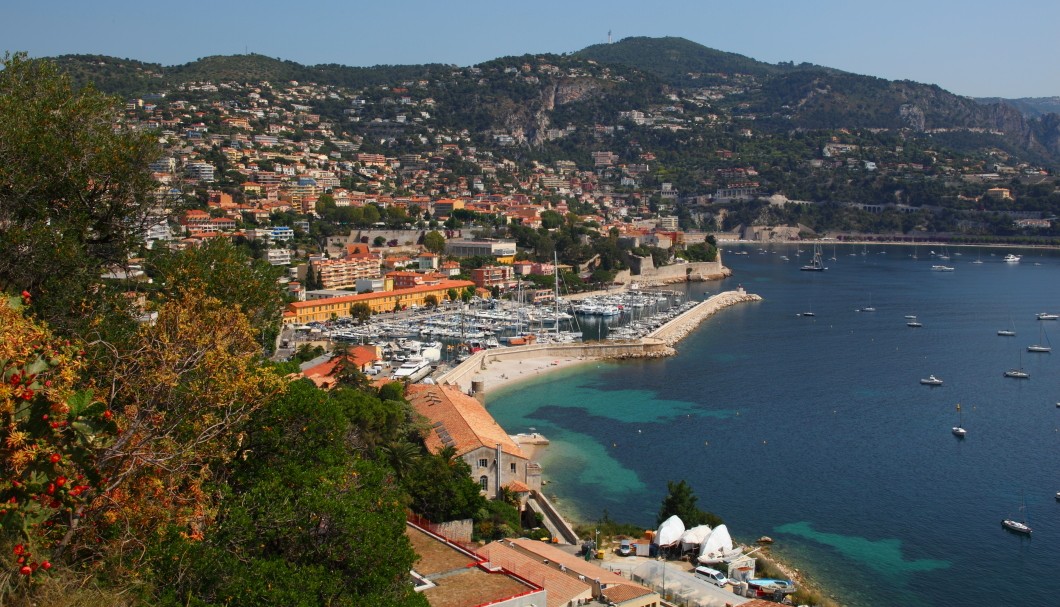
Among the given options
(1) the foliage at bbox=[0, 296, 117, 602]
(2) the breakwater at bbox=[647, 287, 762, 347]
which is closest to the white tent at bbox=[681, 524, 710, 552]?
(1) the foliage at bbox=[0, 296, 117, 602]

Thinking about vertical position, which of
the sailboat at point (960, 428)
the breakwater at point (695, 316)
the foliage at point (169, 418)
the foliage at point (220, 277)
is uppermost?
the foliage at point (220, 277)

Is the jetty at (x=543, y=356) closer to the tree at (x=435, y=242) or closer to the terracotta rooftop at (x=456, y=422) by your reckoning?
the terracotta rooftop at (x=456, y=422)

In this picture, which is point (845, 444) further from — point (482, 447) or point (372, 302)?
point (372, 302)

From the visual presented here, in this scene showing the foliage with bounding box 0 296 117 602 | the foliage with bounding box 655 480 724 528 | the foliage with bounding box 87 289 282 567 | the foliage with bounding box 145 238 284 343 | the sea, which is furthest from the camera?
the foliage with bounding box 655 480 724 528

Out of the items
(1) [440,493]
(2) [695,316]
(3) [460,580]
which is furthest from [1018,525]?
(2) [695,316]

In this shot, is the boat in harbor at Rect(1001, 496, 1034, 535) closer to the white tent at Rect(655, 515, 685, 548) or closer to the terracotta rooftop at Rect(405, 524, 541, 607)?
the white tent at Rect(655, 515, 685, 548)

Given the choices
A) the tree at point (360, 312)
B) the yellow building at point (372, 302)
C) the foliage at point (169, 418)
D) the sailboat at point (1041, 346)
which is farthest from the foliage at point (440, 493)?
the sailboat at point (1041, 346)

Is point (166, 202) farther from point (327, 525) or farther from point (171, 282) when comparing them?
point (327, 525)
